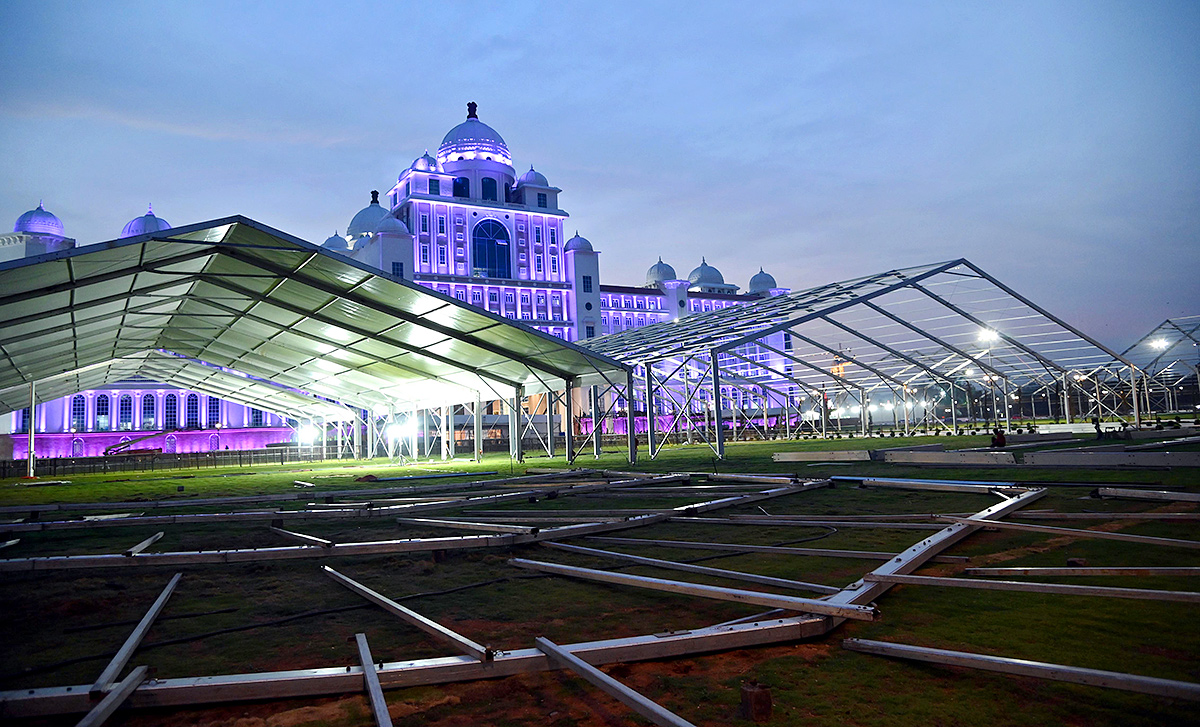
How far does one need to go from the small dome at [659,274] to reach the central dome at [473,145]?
26572mm

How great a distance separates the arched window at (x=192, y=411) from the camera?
215 ft

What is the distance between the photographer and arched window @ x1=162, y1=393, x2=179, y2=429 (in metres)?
65.0

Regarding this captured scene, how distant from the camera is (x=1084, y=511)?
27.6 ft

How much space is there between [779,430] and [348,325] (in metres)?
36.2

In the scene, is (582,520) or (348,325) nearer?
(582,520)

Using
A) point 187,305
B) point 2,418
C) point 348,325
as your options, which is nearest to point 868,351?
point 348,325

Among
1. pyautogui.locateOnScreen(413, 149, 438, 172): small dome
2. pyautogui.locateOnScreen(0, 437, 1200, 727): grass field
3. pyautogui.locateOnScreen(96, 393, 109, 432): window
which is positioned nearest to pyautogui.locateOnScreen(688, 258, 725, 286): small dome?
pyautogui.locateOnScreen(413, 149, 438, 172): small dome

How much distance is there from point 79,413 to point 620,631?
7534 centimetres

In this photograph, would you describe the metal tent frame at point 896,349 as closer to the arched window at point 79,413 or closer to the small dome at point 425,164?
the small dome at point 425,164

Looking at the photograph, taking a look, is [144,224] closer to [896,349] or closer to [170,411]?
[170,411]

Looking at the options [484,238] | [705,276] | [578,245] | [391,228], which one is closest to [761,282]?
[705,276]

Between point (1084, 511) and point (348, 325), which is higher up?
point (348, 325)

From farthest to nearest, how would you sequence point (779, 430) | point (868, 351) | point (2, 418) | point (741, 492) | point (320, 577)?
point (2, 418) < point (779, 430) < point (868, 351) < point (741, 492) < point (320, 577)

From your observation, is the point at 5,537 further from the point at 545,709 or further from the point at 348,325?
the point at 348,325
